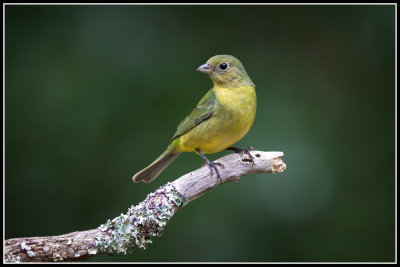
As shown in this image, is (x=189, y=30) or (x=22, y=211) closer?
(x=22, y=211)

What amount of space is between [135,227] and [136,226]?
0.03 feet

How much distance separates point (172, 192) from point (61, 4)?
2.58m

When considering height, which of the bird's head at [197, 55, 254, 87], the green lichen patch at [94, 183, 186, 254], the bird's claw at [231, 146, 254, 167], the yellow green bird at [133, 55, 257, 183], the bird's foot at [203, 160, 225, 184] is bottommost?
the green lichen patch at [94, 183, 186, 254]

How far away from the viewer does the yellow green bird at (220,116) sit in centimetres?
355

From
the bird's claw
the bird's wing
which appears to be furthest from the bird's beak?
the bird's claw

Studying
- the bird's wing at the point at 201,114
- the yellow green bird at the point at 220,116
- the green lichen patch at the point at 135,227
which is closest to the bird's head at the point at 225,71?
the yellow green bird at the point at 220,116

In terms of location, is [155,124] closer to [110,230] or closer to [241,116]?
[241,116]

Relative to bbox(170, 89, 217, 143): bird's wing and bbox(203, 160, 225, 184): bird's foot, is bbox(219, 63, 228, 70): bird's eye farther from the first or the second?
bbox(203, 160, 225, 184): bird's foot

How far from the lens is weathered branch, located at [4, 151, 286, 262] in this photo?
286 cm

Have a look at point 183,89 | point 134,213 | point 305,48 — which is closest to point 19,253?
point 134,213

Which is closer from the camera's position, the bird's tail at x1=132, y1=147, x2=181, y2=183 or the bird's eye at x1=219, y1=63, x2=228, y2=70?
the bird's eye at x1=219, y1=63, x2=228, y2=70

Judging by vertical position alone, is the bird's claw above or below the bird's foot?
above

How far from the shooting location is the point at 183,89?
4.87 meters

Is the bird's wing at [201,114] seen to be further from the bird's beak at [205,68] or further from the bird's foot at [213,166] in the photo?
the bird's foot at [213,166]
